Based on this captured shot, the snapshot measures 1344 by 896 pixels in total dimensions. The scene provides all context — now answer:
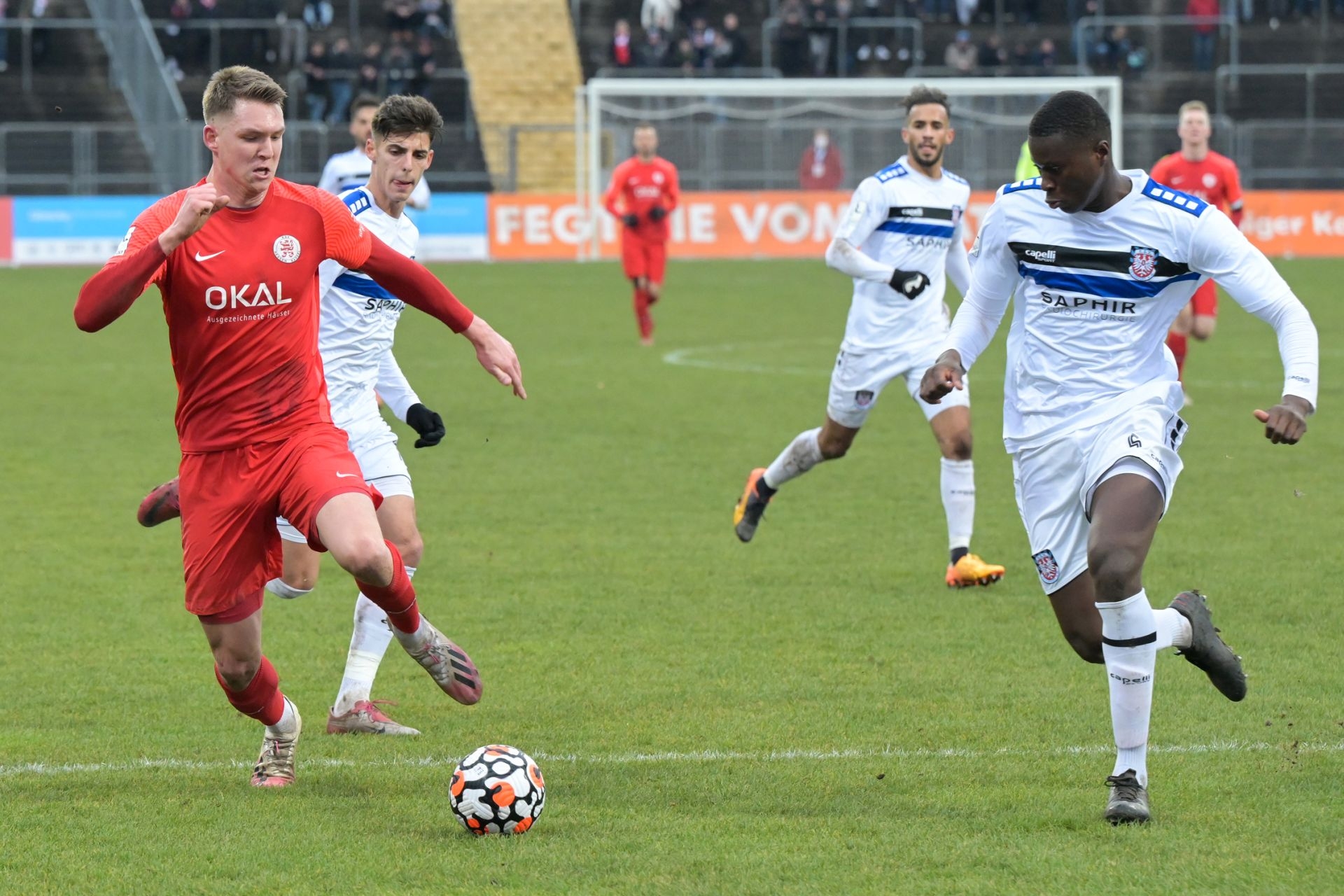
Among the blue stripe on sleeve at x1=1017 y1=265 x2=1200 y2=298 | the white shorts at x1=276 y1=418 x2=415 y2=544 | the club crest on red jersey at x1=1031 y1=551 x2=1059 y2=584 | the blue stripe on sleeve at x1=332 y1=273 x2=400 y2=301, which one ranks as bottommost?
the club crest on red jersey at x1=1031 y1=551 x2=1059 y2=584

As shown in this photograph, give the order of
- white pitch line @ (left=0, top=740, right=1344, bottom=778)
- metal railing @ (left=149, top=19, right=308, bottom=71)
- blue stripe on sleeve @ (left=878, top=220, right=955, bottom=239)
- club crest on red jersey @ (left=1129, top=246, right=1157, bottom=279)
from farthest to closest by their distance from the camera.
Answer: metal railing @ (left=149, top=19, right=308, bottom=71), blue stripe on sleeve @ (left=878, top=220, right=955, bottom=239), white pitch line @ (left=0, top=740, right=1344, bottom=778), club crest on red jersey @ (left=1129, top=246, right=1157, bottom=279)

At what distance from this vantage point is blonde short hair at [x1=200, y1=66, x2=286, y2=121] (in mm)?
5418

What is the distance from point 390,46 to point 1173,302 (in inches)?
1338

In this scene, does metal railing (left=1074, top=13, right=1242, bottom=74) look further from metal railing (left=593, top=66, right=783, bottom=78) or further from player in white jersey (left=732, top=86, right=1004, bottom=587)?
player in white jersey (left=732, top=86, right=1004, bottom=587)

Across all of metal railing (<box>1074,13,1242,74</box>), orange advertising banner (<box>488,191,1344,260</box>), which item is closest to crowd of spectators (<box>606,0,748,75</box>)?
orange advertising banner (<box>488,191,1344,260</box>)

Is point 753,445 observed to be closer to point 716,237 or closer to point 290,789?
point 290,789

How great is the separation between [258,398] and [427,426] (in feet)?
3.70

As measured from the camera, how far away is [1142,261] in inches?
217

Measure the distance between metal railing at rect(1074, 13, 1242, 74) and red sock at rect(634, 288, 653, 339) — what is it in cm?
1972

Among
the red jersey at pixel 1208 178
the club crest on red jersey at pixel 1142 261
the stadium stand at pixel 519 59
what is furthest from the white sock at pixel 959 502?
the stadium stand at pixel 519 59

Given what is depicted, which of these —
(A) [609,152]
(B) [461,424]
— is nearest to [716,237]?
(A) [609,152]

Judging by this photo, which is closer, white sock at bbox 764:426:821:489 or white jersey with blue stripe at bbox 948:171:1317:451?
white jersey with blue stripe at bbox 948:171:1317:451

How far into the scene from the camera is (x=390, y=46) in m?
38.0

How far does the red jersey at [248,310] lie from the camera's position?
545 centimetres
